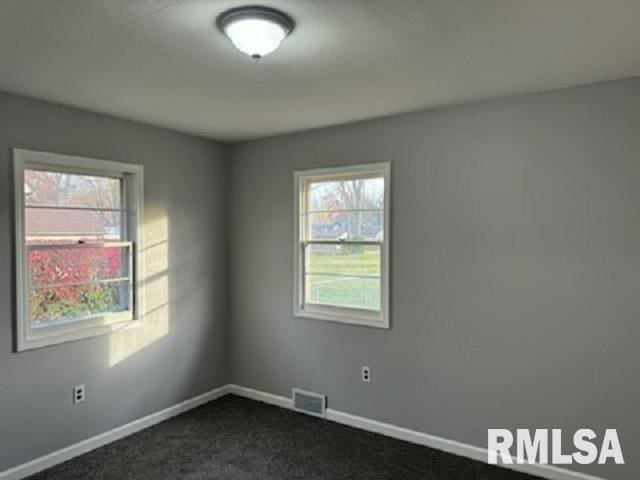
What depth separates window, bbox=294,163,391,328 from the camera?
3672 millimetres

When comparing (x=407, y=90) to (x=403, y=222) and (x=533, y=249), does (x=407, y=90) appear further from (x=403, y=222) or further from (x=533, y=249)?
(x=533, y=249)

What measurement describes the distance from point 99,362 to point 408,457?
7.86 feet

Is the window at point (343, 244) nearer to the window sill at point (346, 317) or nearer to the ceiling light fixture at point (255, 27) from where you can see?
the window sill at point (346, 317)

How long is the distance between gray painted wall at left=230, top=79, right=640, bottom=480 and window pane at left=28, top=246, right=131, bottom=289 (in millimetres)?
1471

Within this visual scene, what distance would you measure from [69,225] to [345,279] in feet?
7.18

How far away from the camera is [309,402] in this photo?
13.1 feet

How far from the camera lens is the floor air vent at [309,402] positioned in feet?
12.9

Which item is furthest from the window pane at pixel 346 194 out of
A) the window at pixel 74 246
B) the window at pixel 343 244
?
the window at pixel 74 246

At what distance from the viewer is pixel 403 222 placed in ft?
11.5

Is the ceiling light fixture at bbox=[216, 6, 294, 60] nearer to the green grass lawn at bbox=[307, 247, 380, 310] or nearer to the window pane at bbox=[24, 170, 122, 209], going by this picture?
the window pane at bbox=[24, 170, 122, 209]

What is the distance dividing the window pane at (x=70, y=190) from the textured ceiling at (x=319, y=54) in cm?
53

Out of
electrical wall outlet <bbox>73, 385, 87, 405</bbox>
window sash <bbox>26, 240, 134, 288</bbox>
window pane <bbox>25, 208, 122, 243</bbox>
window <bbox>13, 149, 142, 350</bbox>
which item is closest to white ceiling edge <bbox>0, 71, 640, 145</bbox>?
window <bbox>13, 149, 142, 350</bbox>

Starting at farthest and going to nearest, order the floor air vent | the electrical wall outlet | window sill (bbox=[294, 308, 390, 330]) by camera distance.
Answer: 1. the floor air vent
2. window sill (bbox=[294, 308, 390, 330])
3. the electrical wall outlet

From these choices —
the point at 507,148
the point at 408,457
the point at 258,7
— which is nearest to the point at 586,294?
the point at 507,148
